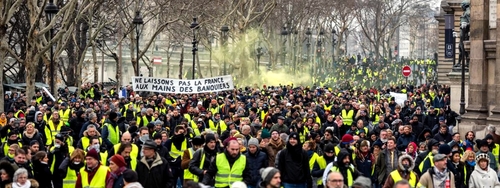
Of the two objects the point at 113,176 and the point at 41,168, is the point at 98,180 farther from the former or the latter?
the point at 41,168

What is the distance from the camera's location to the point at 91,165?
44.8 ft

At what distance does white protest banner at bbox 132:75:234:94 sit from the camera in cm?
3441

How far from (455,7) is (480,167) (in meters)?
35.9

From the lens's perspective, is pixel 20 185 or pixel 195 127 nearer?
pixel 20 185

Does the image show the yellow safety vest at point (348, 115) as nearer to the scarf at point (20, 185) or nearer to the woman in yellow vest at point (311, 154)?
the woman in yellow vest at point (311, 154)

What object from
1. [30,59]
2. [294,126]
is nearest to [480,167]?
[294,126]

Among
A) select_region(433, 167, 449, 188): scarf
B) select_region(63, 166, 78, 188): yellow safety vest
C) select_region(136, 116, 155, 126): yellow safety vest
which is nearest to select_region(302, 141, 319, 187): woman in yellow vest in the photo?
select_region(433, 167, 449, 188): scarf

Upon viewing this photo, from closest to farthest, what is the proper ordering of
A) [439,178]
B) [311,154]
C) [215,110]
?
[439,178]
[311,154]
[215,110]

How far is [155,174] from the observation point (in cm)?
1423

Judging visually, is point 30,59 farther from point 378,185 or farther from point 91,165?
point 91,165

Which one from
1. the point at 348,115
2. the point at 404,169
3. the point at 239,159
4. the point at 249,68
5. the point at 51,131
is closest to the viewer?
the point at 404,169

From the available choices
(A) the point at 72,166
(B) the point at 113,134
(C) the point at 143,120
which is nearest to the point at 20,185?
(A) the point at 72,166

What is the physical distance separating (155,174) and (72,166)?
4.96 feet

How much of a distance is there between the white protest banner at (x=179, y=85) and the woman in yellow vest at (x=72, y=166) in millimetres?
18456
